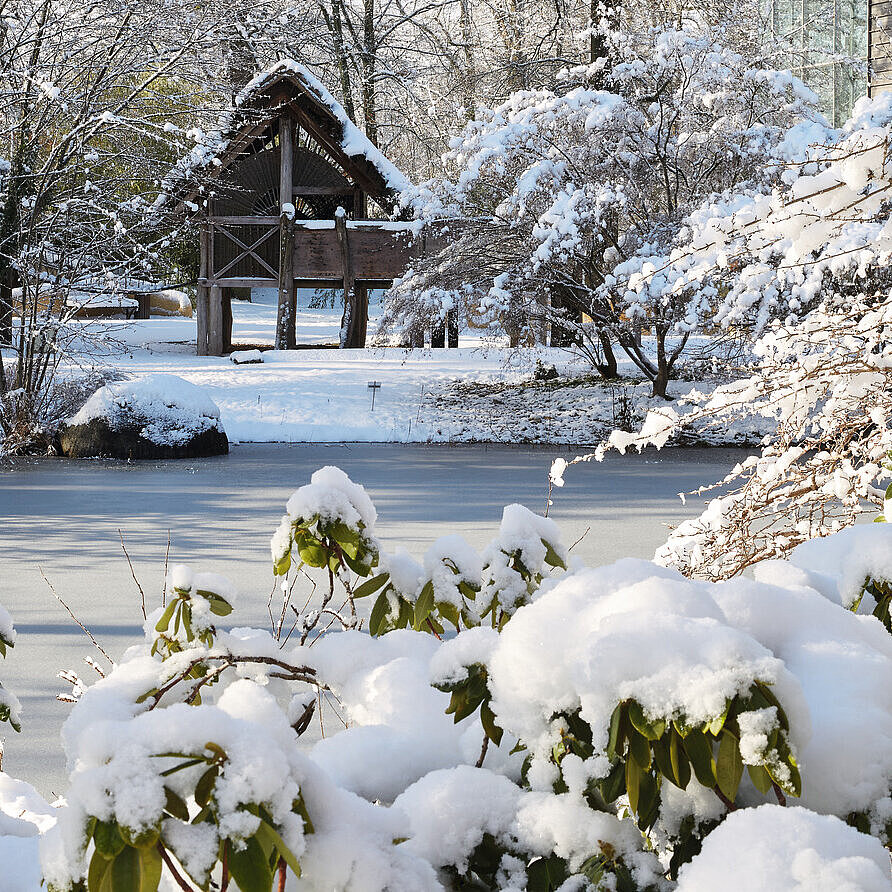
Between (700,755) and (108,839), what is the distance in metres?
0.58

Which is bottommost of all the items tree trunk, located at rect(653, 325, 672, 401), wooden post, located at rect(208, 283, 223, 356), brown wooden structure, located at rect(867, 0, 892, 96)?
tree trunk, located at rect(653, 325, 672, 401)

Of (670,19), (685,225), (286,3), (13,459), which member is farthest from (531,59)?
(13,459)

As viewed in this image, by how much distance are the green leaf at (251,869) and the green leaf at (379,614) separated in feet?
4.26

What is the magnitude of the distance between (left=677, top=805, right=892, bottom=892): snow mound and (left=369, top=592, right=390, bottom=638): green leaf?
1.31 meters

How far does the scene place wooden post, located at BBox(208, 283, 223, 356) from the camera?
753 inches

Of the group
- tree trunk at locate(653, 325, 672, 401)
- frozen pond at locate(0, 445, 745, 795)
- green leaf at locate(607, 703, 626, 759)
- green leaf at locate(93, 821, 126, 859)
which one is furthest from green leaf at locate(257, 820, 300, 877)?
tree trunk at locate(653, 325, 672, 401)

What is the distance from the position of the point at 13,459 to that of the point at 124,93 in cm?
811

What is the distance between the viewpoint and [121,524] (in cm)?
797

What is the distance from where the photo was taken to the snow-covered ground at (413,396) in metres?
13.8

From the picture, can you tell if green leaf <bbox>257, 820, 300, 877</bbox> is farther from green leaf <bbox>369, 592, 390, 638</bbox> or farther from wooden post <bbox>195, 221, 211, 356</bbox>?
wooden post <bbox>195, 221, 211, 356</bbox>

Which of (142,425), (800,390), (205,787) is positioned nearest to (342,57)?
(142,425)

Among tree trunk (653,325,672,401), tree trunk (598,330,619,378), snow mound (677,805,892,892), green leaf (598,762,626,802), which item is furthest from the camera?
tree trunk (598,330,619,378)

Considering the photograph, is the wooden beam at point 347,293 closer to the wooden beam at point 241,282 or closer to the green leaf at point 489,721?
the wooden beam at point 241,282

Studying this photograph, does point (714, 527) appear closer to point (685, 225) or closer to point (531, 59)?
point (685, 225)
